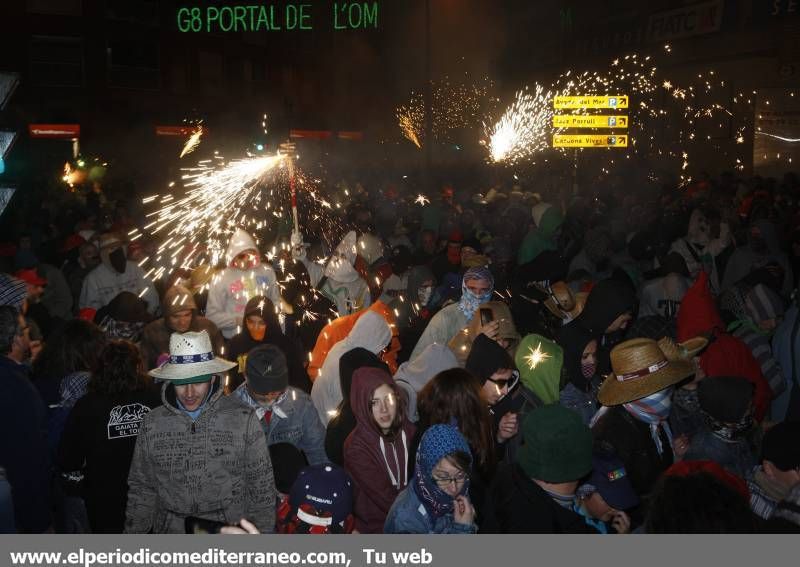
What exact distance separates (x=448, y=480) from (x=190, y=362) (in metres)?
1.60

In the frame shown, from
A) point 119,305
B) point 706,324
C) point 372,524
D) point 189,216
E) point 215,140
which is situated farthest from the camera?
point 215,140

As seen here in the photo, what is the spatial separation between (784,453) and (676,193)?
13.4 meters

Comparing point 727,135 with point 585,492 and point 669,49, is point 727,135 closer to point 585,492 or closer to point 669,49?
point 669,49

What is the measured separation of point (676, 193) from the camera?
642 inches

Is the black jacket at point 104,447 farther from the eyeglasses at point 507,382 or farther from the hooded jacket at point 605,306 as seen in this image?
the hooded jacket at point 605,306

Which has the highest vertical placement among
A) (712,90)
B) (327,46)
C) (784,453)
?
(327,46)

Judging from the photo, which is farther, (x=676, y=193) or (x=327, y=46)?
(x=327, y=46)

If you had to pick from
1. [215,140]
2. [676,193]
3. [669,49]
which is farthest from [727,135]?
[215,140]

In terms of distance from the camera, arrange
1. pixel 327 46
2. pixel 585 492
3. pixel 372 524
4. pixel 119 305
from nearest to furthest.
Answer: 1. pixel 585 492
2. pixel 372 524
3. pixel 119 305
4. pixel 327 46

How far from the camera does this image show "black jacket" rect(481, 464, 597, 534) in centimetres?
356

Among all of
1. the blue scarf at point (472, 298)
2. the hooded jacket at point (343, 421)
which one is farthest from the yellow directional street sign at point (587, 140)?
the hooded jacket at point (343, 421)

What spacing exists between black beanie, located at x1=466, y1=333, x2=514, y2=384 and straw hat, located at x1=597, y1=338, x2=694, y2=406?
693 millimetres

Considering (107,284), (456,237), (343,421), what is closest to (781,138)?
(456,237)

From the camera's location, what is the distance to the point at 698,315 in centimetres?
643
